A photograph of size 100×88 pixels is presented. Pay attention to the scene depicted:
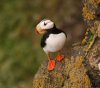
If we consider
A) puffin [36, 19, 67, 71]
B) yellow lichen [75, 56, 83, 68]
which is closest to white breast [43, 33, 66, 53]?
puffin [36, 19, 67, 71]

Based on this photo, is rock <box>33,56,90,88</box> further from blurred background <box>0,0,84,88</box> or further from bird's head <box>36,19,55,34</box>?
blurred background <box>0,0,84,88</box>

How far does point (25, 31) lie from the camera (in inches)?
227

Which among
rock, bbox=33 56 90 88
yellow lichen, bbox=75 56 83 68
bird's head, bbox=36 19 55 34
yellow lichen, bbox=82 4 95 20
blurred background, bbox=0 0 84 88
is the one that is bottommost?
blurred background, bbox=0 0 84 88

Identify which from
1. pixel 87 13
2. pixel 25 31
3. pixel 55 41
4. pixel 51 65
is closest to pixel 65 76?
pixel 51 65

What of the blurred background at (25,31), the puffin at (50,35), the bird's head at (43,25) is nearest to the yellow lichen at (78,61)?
the puffin at (50,35)

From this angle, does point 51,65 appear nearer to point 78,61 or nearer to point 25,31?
point 78,61

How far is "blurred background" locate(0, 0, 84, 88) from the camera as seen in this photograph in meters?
5.45

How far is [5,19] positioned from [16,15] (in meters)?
0.17

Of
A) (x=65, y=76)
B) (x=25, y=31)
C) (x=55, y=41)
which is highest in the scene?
(x=55, y=41)

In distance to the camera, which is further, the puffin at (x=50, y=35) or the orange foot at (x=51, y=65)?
the orange foot at (x=51, y=65)

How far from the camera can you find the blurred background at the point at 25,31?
5.45m

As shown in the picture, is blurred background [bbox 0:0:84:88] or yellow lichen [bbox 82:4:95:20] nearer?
yellow lichen [bbox 82:4:95:20]

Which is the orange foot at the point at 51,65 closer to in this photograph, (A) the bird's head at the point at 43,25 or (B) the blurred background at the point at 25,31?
(A) the bird's head at the point at 43,25

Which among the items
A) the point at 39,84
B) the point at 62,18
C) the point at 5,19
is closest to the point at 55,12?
the point at 62,18
